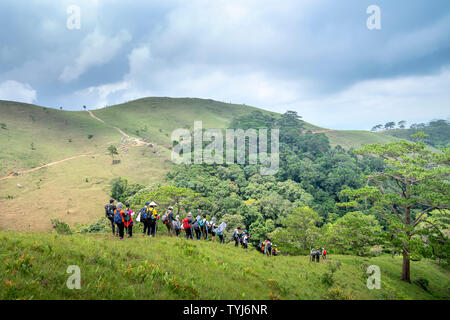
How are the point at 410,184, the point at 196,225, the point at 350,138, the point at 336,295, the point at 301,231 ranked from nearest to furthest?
the point at 336,295 < the point at 196,225 < the point at 410,184 < the point at 301,231 < the point at 350,138

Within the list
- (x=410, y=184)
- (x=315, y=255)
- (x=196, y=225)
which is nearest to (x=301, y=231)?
(x=315, y=255)

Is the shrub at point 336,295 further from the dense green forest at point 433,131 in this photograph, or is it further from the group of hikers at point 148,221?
the dense green forest at point 433,131

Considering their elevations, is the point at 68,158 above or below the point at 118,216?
above

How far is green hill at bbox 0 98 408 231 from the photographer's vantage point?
47.4 meters

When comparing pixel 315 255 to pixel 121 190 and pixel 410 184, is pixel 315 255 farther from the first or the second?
pixel 121 190

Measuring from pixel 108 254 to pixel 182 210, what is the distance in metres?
37.4

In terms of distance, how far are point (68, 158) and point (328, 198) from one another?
86442mm

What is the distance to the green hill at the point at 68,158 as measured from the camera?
1868 inches

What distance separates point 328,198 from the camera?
6544 centimetres

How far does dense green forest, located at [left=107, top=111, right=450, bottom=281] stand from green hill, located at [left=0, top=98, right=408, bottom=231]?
31.8ft

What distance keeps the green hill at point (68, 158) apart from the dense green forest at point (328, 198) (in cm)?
Result: 969

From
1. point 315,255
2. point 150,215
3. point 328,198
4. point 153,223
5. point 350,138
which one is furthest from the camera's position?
point 350,138

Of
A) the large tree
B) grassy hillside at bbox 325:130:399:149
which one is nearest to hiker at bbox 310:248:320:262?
the large tree

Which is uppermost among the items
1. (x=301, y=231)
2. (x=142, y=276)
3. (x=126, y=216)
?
(x=126, y=216)
